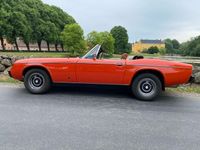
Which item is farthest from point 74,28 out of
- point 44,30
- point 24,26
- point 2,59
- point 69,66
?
point 69,66

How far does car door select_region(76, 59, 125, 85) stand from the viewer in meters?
6.72

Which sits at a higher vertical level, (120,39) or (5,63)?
(120,39)

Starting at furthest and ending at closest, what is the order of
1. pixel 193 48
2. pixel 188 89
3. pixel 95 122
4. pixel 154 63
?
pixel 193 48 → pixel 188 89 → pixel 154 63 → pixel 95 122

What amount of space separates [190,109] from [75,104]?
105 inches

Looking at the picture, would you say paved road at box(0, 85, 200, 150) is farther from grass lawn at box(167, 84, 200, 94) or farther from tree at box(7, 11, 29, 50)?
tree at box(7, 11, 29, 50)

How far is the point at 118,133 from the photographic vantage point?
14.0 ft

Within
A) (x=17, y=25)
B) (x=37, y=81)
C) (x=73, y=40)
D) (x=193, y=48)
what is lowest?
(x=37, y=81)

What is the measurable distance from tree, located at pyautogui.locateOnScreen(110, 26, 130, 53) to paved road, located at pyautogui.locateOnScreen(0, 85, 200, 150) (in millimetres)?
75380

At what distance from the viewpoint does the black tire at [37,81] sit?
7051 mm

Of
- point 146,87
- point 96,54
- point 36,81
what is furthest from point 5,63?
point 146,87

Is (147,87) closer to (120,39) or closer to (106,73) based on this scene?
(106,73)

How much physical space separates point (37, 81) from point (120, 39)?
76056mm

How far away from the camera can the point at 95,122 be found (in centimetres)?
480

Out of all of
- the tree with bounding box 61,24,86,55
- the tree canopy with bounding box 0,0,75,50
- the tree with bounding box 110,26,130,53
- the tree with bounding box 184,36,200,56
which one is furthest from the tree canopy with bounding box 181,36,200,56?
the tree with bounding box 61,24,86,55
